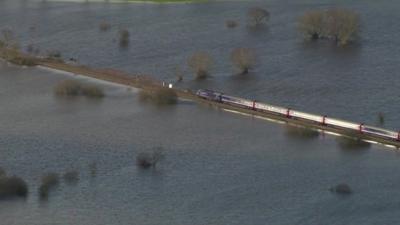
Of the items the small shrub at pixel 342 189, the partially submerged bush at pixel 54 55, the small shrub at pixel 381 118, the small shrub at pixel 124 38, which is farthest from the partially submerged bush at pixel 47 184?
the small shrub at pixel 124 38

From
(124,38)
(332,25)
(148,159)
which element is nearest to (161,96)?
(148,159)

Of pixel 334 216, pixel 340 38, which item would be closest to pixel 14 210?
pixel 334 216

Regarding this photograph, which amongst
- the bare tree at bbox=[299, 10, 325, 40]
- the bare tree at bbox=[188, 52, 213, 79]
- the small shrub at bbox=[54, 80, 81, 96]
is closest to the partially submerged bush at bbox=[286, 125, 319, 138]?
the bare tree at bbox=[188, 52, 213, 79]

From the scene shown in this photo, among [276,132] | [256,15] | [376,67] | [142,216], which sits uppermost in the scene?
[256,15]

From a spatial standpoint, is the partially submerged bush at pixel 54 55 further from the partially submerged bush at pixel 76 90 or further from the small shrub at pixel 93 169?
the small shrub at pixel 93 169

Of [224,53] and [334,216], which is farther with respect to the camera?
[224,53]

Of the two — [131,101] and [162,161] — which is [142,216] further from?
[131,101]

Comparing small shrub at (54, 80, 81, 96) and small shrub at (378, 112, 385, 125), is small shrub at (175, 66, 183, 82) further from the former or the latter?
small shrub at (378, 112, 385, 125)
